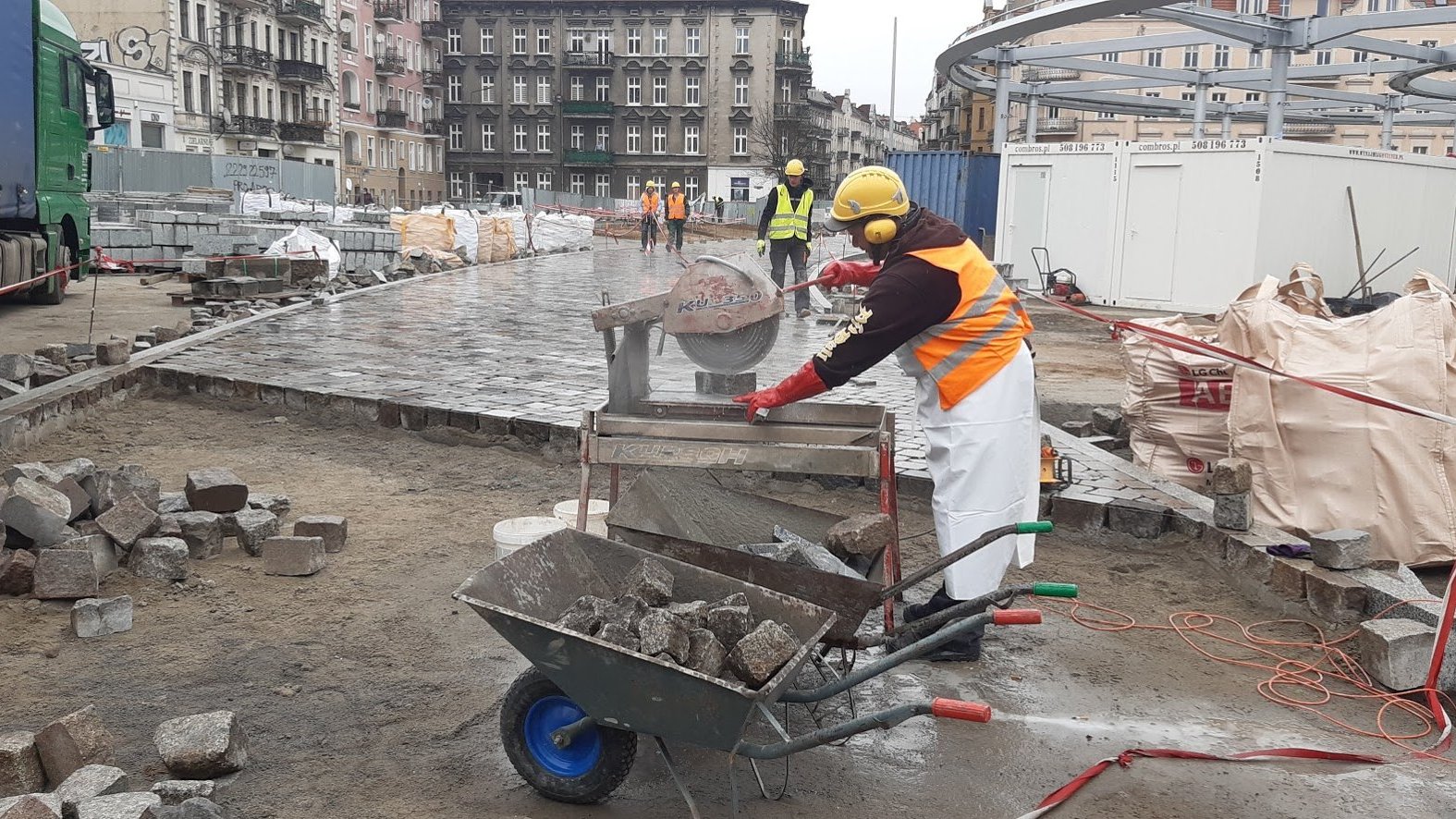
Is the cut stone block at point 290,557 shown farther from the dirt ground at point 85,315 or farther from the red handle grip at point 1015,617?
the dirt ground at point 85,315

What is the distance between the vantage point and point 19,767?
3.42 metres

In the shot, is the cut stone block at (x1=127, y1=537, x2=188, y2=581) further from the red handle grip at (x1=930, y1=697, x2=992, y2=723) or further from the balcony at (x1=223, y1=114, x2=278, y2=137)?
the balcony at (x1=223, y1=114, x2=278, y2=137)

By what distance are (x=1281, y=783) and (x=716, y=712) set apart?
2018 millimetres

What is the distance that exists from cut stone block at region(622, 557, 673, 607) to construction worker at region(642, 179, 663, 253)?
1145 inches

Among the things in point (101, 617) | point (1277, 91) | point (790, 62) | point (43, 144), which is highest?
point (790, 62)

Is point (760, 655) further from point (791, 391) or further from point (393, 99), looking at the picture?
point (393, 99)

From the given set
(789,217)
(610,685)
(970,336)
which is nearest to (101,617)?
(610,685)

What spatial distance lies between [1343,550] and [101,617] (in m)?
5.48

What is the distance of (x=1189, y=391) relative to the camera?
738cm

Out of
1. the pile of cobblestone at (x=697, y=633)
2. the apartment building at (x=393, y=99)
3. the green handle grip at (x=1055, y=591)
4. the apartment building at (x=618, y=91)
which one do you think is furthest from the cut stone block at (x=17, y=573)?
the apartment building at (x=618, y=91)

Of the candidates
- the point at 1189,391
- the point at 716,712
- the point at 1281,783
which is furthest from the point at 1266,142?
the point at 716,712

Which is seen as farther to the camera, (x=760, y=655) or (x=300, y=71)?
(x=300, y=71)

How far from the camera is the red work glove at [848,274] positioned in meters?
5.25

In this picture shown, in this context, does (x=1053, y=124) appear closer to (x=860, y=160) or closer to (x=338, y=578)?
(x=860, y=160)
